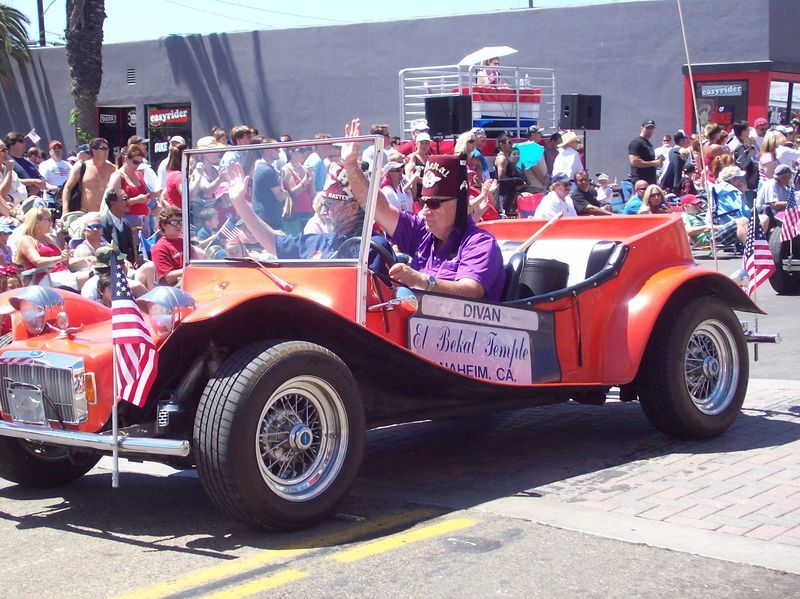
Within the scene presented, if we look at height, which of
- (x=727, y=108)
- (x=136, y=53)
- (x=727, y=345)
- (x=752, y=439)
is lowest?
(x=752, y=439)

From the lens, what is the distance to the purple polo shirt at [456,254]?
230 inches

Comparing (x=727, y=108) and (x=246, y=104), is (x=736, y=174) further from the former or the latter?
(x=246, y=104)

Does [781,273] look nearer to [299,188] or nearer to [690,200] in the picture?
[690,200]

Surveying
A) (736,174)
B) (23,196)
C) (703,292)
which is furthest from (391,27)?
(703,292)

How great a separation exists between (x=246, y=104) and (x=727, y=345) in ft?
74.0

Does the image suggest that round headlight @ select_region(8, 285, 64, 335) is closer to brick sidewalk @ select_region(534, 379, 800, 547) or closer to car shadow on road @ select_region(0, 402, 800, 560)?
car shadow on road @ select_region(0, 402, 800, 560)

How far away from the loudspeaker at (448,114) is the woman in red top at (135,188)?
7164 millimetres

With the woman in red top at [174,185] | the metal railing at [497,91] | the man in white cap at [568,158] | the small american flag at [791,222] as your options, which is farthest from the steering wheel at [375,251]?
the metal railing at [497,91]

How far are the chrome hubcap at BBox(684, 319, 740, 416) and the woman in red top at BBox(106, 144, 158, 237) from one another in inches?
266

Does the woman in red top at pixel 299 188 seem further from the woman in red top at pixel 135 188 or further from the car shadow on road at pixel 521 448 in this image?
the woman in red top at pixel 135 188

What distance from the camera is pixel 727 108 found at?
24094 millimetres

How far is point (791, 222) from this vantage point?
1294cm

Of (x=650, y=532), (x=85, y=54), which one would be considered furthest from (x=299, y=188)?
(x=85, y=54)

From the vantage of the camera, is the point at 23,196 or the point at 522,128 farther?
the point at 522,128
